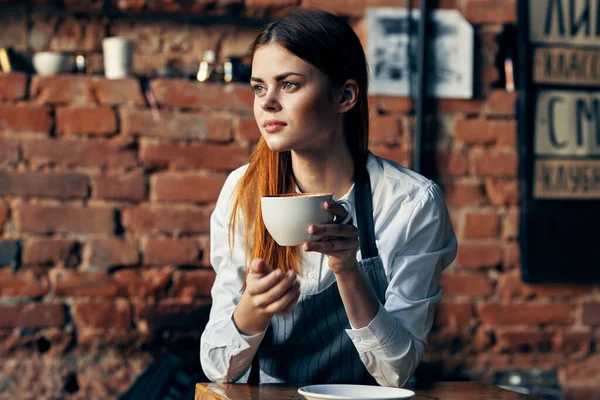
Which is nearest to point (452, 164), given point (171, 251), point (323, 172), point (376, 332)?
point (171, 251)

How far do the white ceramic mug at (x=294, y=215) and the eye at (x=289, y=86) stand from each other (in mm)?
281

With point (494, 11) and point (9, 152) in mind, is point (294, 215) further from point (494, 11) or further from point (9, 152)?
point (494, 11)

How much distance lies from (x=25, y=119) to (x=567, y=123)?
4.94ft

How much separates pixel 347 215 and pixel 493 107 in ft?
4.37

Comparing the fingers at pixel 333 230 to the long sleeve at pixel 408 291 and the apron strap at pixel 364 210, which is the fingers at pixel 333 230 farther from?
the apron strap at pixel 364 210

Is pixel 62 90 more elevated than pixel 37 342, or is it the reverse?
pixel 62 90

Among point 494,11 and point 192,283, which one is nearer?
point 192,283

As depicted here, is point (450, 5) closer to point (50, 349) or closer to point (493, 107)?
point (493, 107)

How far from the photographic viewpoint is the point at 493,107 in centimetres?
→ 234

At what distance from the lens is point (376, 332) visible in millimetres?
1259

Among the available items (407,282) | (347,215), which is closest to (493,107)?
(407,282)

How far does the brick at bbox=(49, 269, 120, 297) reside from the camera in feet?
7.04

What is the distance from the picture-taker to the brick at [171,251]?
7.16ft

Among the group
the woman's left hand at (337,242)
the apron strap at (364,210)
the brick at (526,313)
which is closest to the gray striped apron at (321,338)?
the apron strap at (364,210)
